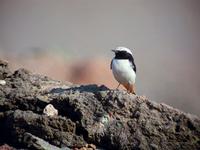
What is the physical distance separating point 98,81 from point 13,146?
43.4 feet

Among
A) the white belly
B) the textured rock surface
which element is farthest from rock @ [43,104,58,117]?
the white belly

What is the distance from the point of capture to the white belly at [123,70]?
38.4 ft

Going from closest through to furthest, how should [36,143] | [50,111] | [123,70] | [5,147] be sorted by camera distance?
1. [36,143]
2. [5,147]
3. [50,111]
4. [123,70]

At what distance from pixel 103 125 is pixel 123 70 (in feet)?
4.55

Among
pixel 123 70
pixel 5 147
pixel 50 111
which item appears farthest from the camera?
pixel 123 70

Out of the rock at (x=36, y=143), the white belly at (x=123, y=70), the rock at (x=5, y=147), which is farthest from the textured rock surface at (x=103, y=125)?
the white belly at (x=123, y=70)

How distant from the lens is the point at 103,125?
1063 cm

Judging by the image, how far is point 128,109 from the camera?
10.7 m

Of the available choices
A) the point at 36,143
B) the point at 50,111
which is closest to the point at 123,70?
the point at 50,111

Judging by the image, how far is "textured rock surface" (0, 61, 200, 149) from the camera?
34.4ft

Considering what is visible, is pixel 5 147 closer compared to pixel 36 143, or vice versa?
pixel 36 143

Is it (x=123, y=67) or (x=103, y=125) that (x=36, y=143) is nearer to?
(x=103, y=125)

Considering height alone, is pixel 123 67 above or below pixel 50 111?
above

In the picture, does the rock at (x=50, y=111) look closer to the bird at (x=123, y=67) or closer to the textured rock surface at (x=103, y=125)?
the textured rock surface at (x=103, y=125)
